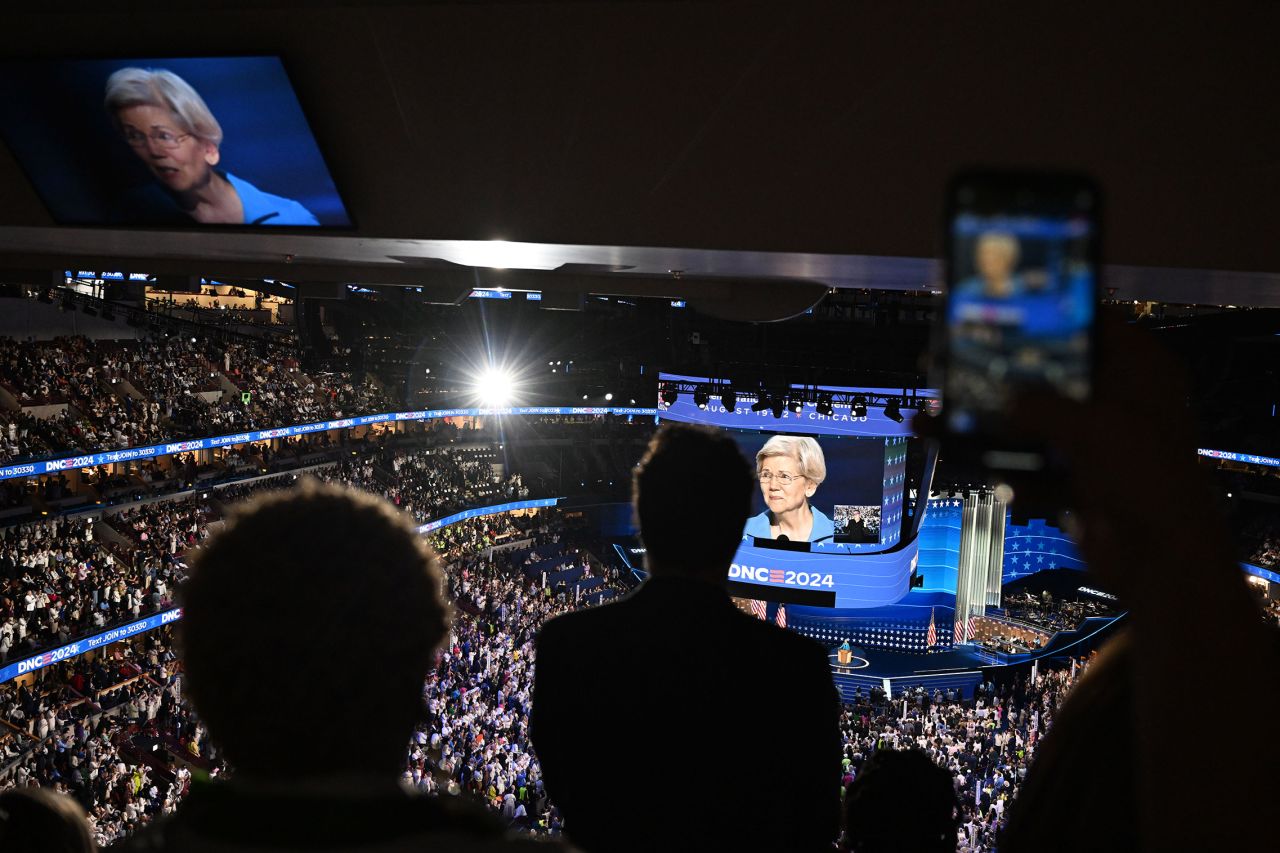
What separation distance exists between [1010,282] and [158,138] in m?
4.23

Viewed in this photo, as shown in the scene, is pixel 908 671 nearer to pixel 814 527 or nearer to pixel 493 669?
pixel 814 527

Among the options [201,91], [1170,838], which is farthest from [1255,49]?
[201,91]

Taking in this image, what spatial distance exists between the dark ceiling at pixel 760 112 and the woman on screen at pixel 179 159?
0.19m

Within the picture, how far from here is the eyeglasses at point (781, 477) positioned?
2219cm

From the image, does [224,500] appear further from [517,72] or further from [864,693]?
[517,72]

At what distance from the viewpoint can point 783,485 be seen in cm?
2244

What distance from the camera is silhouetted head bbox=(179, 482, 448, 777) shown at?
3.36 feet

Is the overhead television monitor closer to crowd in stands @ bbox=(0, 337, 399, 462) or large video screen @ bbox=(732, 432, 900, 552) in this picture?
large video screen @ bbox=(732, 432, 900, 552)

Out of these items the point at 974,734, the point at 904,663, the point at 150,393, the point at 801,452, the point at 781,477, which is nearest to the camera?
the point at 974,734

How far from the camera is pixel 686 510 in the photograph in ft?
5.65

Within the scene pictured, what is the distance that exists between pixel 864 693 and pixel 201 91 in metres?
22.6

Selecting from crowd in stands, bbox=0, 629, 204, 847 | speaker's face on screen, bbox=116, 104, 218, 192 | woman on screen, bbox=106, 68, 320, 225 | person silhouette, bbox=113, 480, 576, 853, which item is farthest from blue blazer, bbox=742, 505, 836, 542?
person silhouette, bbox=113, 480, 576, 853

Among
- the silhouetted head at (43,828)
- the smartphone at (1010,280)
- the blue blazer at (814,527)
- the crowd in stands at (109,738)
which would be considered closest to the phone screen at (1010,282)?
the smartphone at (1010,280)

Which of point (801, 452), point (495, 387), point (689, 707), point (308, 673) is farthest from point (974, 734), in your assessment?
point (495, 387)
